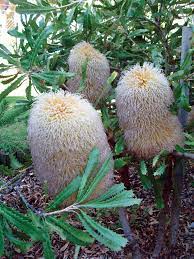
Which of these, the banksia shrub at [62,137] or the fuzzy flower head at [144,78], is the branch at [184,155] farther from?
the banksia shrub at [62,137]

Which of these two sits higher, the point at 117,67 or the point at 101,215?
the point at 117,67

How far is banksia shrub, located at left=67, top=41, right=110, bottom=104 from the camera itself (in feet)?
4.04

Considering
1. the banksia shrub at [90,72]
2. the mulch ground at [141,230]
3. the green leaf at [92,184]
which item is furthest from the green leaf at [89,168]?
the mulch ground at [141,230]

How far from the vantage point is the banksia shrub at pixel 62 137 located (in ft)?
2.97

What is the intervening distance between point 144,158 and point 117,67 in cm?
46

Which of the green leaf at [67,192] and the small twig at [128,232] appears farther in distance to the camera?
the small twig at [128,232]

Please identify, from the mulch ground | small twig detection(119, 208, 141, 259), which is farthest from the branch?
the mulch ground

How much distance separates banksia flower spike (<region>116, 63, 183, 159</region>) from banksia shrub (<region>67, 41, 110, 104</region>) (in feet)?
0.37

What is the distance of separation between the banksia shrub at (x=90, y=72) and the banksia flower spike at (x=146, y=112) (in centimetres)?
11

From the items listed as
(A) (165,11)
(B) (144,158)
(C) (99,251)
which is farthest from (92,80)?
(C) (99,251)

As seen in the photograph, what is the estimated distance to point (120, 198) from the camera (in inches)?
34.4

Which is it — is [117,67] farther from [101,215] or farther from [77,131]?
[101,215]

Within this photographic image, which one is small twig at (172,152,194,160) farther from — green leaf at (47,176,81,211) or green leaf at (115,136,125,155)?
green leaf at (47,176,81,211)

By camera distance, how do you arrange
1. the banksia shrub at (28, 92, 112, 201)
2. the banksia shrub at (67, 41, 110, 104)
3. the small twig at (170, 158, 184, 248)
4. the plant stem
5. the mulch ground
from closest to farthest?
the banksia shrub at (28, 92, 112, 201), the banksia shrub at (67, 41, 110, 104), the plant stem, the small twig at (170, 158, 184, 248), the mulch ground
